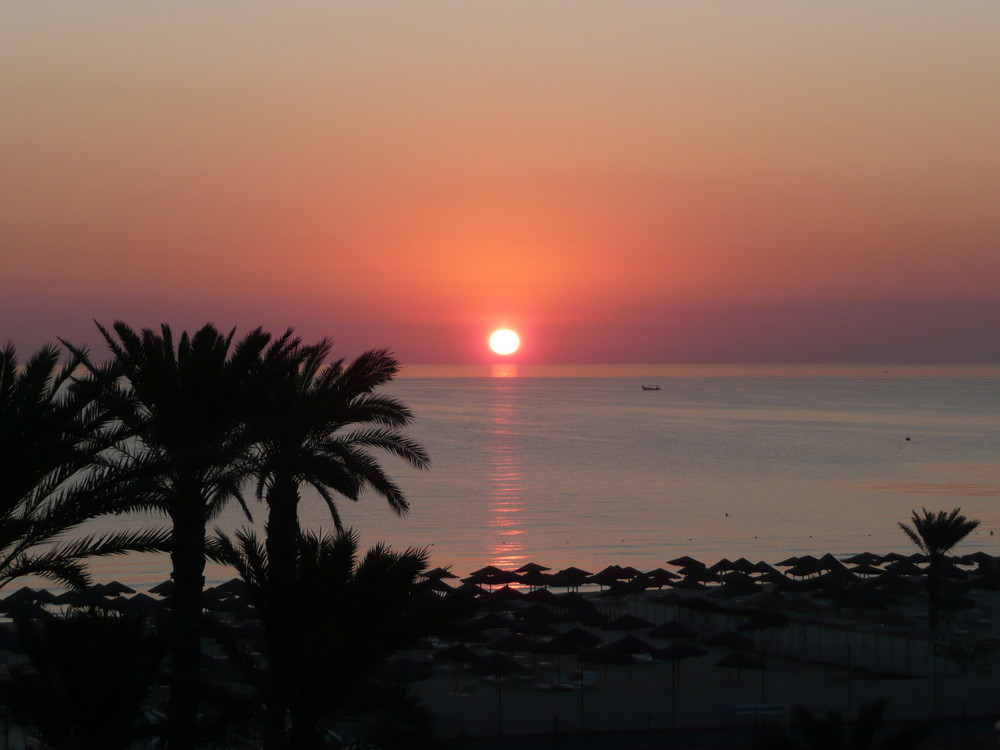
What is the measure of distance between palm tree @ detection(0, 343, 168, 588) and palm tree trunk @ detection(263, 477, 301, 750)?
1.38 metres

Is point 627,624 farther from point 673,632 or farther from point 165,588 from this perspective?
point 165,588

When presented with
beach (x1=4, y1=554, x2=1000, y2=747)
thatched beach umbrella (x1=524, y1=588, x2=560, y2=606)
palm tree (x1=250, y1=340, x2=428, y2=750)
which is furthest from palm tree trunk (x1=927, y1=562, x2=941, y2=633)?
palm tree (x1=250, y1=340, x2=428, y2=750)

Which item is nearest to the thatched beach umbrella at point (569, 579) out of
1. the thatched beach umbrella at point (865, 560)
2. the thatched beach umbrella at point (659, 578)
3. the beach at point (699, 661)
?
the beach at point (699, 661)

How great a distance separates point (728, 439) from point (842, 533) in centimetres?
7298

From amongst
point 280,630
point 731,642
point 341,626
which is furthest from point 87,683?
point 731,642

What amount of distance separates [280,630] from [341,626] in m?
0.68

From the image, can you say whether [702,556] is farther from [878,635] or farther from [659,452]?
[659,452]

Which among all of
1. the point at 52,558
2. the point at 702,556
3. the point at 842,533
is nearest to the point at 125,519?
the point at 702,556

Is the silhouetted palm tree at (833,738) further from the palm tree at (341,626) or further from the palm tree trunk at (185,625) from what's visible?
the palm tree trunk at (185,625)

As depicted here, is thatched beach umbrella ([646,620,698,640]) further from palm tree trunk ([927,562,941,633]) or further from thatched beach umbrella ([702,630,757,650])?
palm tree trunk ([927,562,941,633])

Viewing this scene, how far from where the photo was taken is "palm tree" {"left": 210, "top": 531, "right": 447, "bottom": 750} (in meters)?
12.1

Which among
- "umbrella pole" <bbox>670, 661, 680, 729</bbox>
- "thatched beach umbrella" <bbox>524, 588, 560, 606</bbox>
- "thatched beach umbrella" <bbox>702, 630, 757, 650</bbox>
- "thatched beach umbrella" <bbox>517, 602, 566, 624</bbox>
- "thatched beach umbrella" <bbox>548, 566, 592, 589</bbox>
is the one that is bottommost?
"umbrella pole" <bbox>670, 661, 680, 729</bbox>

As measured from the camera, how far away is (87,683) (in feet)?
37.4

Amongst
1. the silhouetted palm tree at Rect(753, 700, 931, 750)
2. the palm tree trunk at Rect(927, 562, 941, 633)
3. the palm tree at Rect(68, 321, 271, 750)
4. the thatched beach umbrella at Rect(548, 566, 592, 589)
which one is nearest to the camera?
the silhouetted palm tree at Rect(753, 700, 931, 750)
